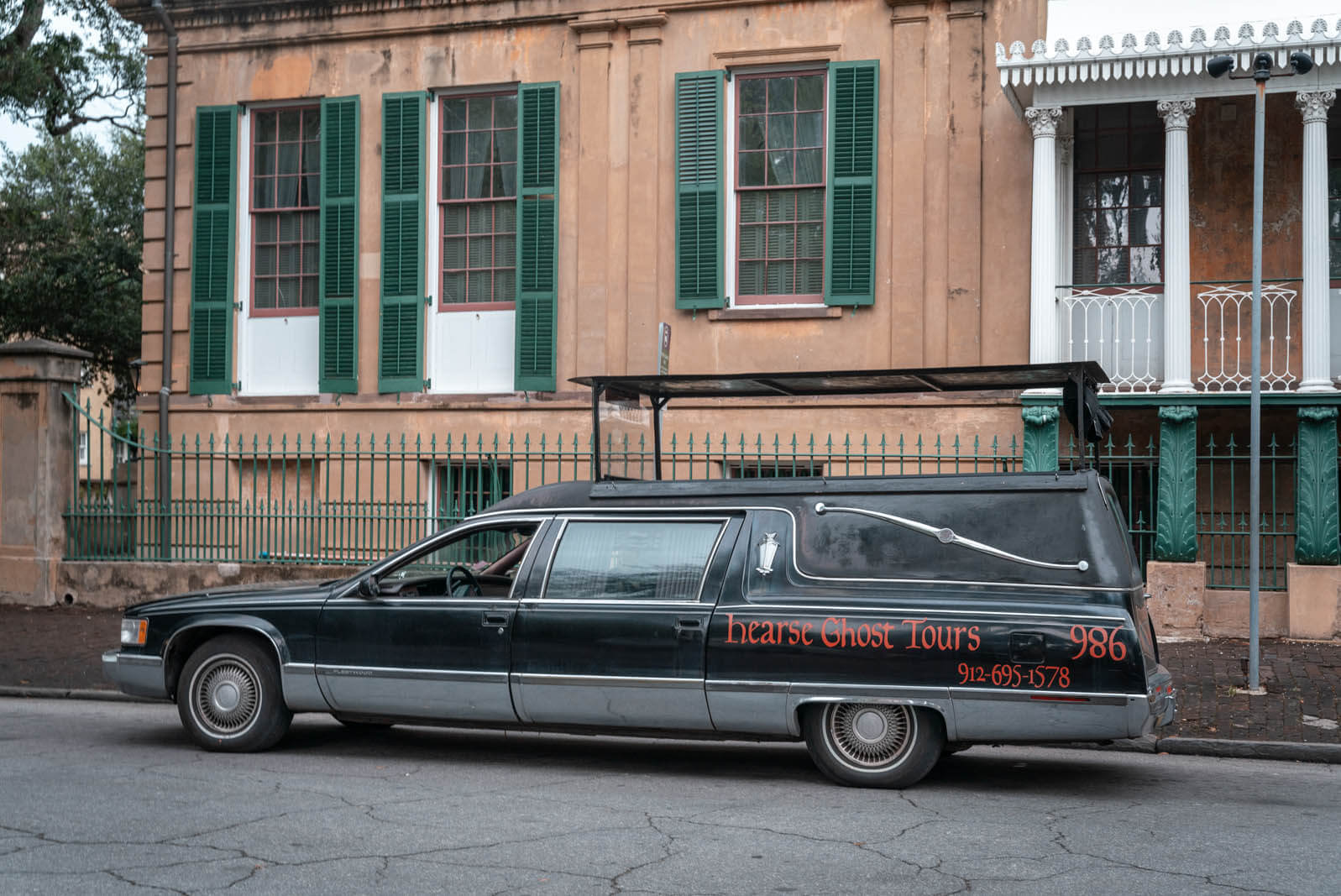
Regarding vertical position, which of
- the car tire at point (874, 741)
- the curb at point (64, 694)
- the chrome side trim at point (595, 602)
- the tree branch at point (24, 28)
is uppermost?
the tree branch at point (24, 28)

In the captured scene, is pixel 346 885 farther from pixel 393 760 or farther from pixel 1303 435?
pixel 1303 435

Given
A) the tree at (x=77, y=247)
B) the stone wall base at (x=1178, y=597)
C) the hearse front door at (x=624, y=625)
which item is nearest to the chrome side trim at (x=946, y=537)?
the hearse front door at (x=624, y=625)

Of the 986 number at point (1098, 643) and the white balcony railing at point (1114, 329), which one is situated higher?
the white balcony railing at point (1114, 329)

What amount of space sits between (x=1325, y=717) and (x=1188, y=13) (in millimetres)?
7752

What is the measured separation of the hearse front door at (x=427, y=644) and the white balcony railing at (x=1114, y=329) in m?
7.99

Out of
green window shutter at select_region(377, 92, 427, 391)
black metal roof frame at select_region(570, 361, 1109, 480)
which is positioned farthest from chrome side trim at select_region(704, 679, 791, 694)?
green window shutter at select_region(377, 92, 427, 391)

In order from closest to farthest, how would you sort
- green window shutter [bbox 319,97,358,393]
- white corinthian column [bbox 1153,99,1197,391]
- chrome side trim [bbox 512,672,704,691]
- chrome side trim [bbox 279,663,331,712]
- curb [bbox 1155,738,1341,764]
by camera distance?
chrome side trim [bbox 512,672,704,691], chrome side trim [bbox 279,663,331,712], curb [bbox 1155,738,1341,764], white corinthian column [bbox 1153,99,1197,391], green window shutter [bbox 319,97,358,393]

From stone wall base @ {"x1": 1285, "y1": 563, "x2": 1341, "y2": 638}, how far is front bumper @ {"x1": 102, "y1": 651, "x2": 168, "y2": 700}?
9906 mm

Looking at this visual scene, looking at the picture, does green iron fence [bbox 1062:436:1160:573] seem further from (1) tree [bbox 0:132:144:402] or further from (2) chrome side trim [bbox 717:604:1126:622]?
(1) tree [bbox 0:132:144:402]

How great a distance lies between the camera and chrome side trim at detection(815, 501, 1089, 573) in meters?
7.40

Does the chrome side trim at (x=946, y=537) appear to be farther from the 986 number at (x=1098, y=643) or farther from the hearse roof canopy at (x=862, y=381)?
the hearse roof canopy at (x=862, y=381)

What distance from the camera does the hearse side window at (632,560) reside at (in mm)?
7918

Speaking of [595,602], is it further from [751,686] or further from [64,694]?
[64,694]

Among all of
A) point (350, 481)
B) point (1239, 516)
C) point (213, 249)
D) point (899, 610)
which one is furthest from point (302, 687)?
point (213, 249)
